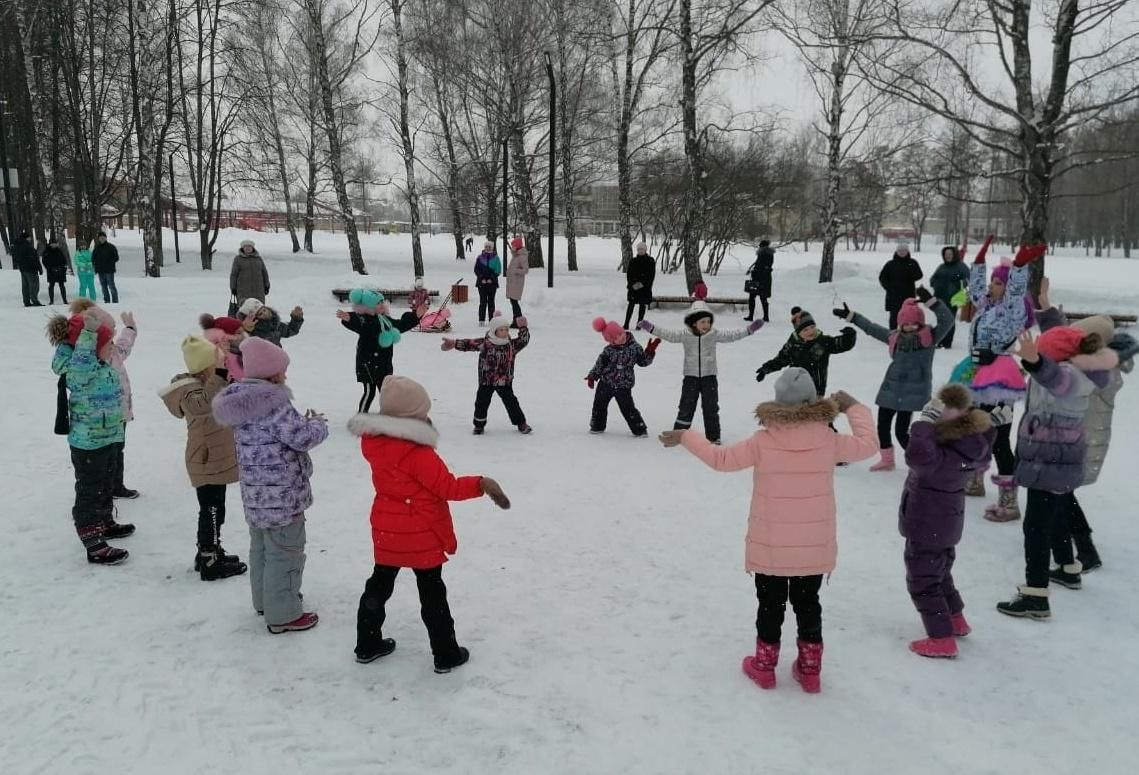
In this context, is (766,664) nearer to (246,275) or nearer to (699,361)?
(699,361)

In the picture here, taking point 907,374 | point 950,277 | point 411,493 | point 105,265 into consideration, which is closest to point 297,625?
point 411,493

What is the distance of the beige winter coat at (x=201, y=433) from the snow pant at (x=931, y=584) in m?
4.00

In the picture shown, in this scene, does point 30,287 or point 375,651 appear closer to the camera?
point 375,651

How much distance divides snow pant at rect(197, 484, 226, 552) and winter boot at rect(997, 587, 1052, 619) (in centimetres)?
486

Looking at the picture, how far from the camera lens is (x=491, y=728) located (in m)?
3.57

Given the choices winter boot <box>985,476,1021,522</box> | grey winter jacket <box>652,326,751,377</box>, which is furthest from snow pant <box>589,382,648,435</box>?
winter boot <box>985,476,1021,522</box>

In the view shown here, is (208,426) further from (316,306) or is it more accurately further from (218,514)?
(316,306)

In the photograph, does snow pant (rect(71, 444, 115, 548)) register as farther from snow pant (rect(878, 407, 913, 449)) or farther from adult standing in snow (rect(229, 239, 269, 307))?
adult standing in snow (rect(229, 239, 269, 307))

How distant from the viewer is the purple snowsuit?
4.04m

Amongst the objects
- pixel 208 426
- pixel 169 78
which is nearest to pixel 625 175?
pixel 169 78

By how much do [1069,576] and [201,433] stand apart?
219 inches

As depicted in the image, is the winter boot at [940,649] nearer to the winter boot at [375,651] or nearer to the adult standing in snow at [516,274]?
the winter boot at [375,651]

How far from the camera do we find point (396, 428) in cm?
372

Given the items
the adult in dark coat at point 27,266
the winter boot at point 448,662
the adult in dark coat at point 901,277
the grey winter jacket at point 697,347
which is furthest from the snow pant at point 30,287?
the adult in dark coat at point 901,277
